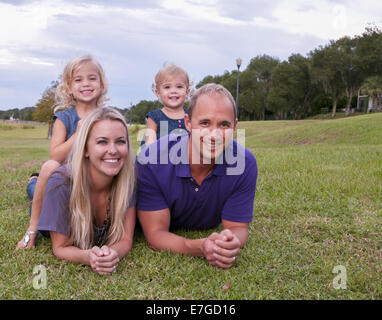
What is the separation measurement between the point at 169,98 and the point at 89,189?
7.16 feet

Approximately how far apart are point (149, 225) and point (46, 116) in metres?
46.1

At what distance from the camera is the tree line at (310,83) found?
45469 millimetres

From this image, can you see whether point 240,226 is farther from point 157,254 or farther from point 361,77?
point 361,77

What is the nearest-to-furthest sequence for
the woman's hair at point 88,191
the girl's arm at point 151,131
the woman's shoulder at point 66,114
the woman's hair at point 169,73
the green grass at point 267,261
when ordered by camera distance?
1. the green grass at point 267,261
2. the woman's hair at point 88,191
3. the woman's shoulder at point 66,114
4. the girl's arm at point 151,131
5. the woman's hair at point 169,73

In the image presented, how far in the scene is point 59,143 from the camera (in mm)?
3953

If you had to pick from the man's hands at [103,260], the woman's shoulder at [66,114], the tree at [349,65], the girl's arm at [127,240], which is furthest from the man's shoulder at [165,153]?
the tree at [349,65]

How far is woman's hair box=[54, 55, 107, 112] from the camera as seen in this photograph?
4.19 m

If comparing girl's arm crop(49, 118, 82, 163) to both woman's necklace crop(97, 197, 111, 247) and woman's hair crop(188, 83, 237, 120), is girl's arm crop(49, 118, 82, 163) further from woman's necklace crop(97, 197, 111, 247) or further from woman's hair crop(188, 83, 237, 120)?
woman's hair crop(188, 83, 237, 120)

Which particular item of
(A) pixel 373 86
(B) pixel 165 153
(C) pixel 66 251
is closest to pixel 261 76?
(A) pixel 373 86

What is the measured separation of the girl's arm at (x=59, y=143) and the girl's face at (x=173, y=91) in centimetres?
149

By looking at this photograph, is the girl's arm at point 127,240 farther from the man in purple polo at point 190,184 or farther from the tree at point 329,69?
the tree at point 329,69
